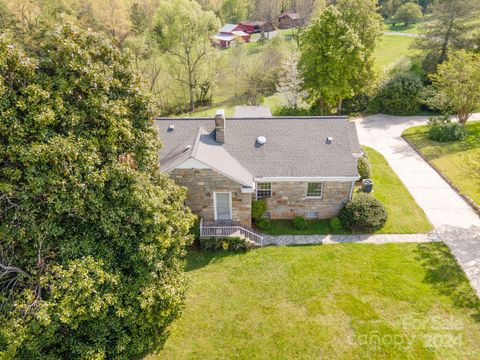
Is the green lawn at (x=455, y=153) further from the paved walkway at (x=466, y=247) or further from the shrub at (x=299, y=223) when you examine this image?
the shrub at (x=299, y=223)

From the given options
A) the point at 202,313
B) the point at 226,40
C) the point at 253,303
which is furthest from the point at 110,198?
the point at 226,40

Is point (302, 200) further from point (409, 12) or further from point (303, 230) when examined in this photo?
point (409, 12)

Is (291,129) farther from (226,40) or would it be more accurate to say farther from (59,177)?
(226,40)

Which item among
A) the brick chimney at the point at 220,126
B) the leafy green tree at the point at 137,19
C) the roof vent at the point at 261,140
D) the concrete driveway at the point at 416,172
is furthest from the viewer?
the leafy green tree at the point at 137,19

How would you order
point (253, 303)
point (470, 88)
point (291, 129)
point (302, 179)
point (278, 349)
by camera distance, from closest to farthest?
point (278, 349), point (253, 303), point (302, 179), point (291, 129), point (470, 88)

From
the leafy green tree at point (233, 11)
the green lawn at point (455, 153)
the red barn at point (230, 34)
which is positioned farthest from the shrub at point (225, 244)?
the leafy green tree at point (233, 11)

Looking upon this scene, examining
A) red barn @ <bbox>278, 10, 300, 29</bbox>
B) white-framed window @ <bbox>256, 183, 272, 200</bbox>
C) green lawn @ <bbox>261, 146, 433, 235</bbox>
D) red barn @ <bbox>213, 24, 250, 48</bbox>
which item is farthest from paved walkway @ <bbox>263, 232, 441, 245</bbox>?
red barn @ <bbox>278, 10, 300, 29</bbox>
